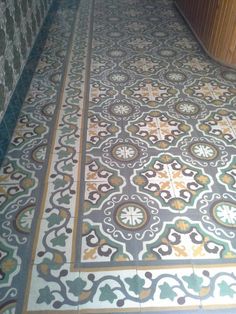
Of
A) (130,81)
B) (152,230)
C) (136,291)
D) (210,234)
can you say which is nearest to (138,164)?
(152,230)

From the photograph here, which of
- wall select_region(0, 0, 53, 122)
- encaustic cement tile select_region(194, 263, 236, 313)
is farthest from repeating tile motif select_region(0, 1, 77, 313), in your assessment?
encaustic cement tile select_region(194, 263, 236, 313)

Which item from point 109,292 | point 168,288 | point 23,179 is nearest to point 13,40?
point 23,179

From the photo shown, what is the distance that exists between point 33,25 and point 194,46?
164 centimetres

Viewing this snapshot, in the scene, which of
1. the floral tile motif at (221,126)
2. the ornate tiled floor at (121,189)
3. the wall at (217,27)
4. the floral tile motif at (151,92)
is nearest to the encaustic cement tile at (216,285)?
the ornate tiled floor at (121,189)

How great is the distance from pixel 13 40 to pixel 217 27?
1.83 metres

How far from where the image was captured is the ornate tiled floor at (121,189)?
1.24 meters

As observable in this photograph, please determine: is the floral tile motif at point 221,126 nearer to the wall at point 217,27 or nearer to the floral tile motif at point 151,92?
the floral tile motif at point 151,92

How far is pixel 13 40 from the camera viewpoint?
1.94 meters

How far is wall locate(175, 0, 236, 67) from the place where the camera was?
248 cm

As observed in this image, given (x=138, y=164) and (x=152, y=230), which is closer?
(x=152, y=230)

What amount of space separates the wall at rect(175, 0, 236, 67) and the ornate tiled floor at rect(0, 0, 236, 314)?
13cm

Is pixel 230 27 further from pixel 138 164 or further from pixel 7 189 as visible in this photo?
pixel 7 189

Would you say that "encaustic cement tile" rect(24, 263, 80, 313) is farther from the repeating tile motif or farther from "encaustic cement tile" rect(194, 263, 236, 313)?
"encaustic cement tile" rect(194, 263, 236, 313)

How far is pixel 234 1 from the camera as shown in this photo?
2375 millimetres
